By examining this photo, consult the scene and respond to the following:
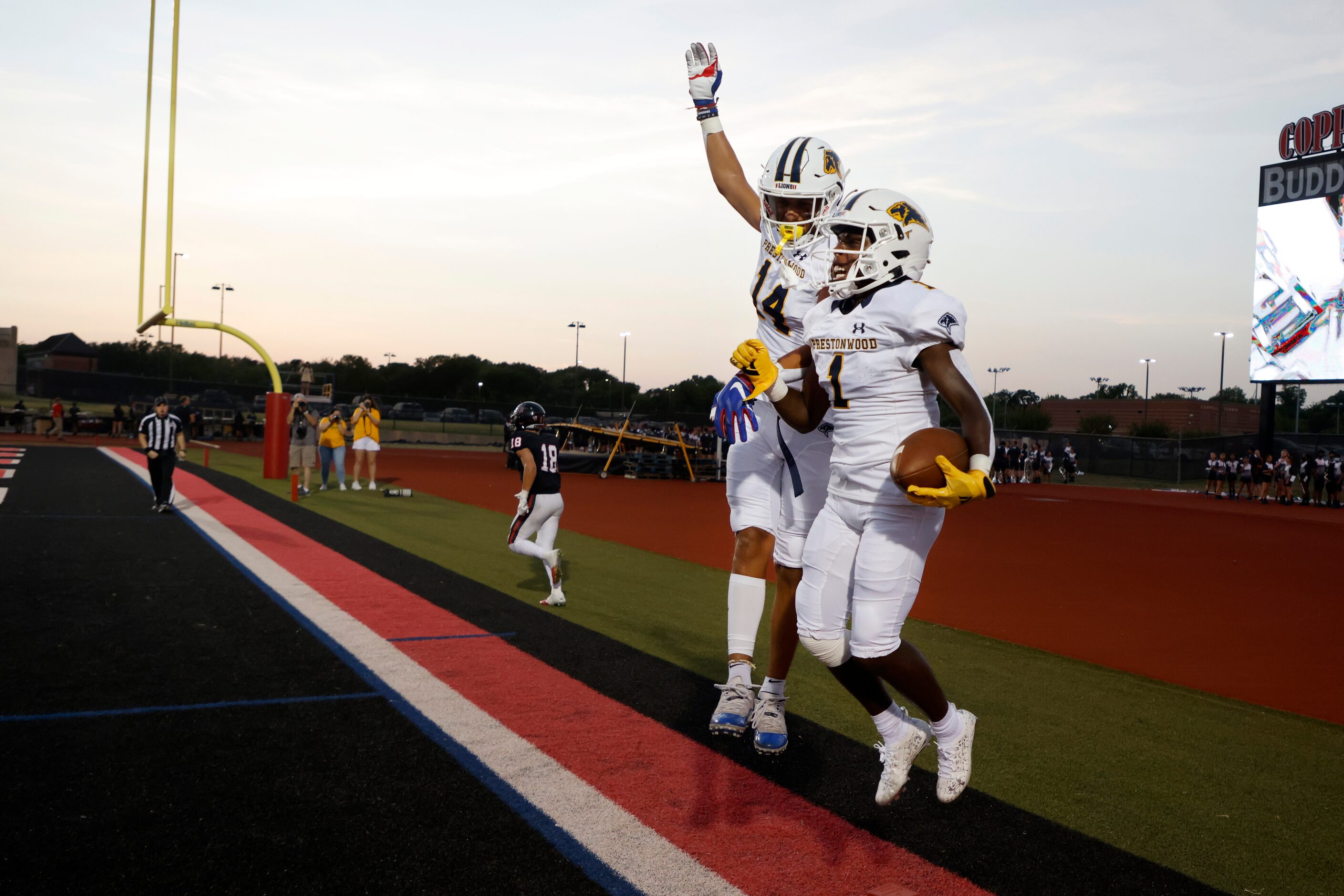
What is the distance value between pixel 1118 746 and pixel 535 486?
4.73 metres

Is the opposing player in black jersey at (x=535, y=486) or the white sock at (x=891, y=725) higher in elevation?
the opposing player in black jersey at (x=535, y=486)

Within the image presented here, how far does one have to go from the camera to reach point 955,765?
135 inches

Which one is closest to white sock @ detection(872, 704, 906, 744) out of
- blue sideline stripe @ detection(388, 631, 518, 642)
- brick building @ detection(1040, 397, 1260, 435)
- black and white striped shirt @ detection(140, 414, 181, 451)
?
blue sideline stripe @ detection(388, 631, 518, 642)

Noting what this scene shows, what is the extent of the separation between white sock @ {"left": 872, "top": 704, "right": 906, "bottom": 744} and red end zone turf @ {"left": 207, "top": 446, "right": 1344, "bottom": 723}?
11.1ft

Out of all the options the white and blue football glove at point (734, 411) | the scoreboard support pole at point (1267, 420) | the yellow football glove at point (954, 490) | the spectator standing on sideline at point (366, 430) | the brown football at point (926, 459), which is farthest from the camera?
the scoreboard support pole at point (1267, 420)

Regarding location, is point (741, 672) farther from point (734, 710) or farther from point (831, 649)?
point (831, 649)

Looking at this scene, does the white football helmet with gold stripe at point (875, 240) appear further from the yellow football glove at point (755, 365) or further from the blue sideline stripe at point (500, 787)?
the blue sideline stripe at point (500, 787)

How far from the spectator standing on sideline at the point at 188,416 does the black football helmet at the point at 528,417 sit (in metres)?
22.6

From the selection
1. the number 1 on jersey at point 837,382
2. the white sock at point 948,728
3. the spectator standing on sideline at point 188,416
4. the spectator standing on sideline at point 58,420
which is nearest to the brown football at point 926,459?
the number 1 on jersey at point 837,382

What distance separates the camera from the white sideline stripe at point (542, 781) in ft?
9.78

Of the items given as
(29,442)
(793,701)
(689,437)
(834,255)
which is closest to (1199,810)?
(793,701)

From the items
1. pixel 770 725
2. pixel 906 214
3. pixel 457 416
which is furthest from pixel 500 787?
pixel 457 416

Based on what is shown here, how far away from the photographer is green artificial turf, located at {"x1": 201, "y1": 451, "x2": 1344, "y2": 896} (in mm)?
3418

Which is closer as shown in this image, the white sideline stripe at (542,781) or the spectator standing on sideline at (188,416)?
the white sideline stripe at (542,781)
